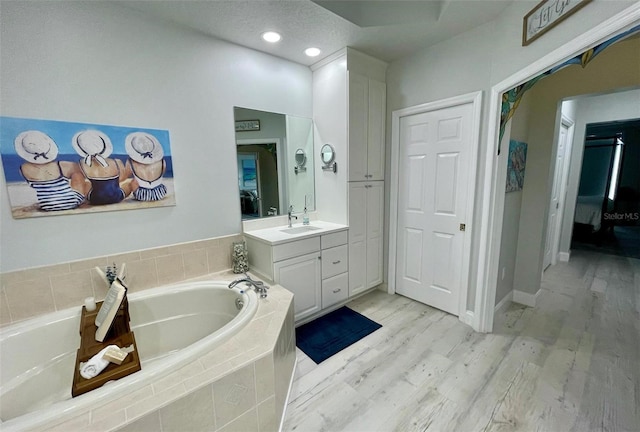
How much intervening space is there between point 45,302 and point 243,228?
1.37 metres

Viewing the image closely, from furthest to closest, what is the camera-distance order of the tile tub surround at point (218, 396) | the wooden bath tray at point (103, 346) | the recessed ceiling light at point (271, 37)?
the recessed ceiling light at point (271, 37)
the wooden bath tray at point (103, 346)
the tile tub surround at point (218, 396)

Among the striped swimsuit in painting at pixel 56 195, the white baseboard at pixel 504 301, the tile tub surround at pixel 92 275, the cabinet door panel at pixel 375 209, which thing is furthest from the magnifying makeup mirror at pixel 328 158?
the white baseboard at pixel 504 301

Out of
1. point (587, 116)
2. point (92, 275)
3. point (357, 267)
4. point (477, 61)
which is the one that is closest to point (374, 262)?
point (357, 267)

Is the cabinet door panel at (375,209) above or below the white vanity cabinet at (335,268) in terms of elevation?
above

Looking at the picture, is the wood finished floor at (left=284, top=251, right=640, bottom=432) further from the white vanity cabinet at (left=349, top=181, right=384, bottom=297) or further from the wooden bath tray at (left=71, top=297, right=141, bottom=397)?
the wooden bath tray at (left=71, top=297, right=141, bottom=397)

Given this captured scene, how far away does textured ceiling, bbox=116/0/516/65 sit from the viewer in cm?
174

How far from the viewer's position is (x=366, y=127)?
2631mm

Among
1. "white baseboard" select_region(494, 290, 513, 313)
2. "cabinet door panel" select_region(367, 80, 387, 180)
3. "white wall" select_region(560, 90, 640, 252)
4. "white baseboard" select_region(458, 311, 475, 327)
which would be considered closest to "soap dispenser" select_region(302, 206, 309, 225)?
"cabinet door panel" select_region(367, 80, 387, 180)

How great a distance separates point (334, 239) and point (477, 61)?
1.91m

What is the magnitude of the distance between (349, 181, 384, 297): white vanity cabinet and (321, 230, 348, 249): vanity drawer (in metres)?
0.09

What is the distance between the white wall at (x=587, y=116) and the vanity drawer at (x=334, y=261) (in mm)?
3310

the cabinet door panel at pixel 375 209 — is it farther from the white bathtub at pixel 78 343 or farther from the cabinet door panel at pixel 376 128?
the white bathtub at pixel 78 343

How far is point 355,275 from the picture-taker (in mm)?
2752

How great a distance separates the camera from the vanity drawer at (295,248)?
2.13 metres
